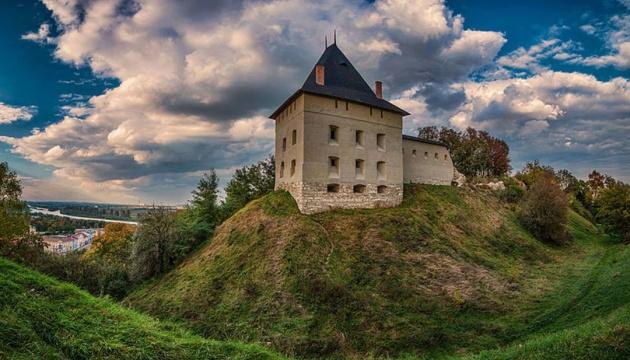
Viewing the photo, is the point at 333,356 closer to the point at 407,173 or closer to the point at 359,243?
the point at 359,243

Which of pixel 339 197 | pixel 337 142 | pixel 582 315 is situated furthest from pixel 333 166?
pixel 582 315

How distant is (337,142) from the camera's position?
1889 cm

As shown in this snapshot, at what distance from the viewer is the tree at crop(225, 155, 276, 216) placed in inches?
998

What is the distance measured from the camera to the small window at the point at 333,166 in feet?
61.1

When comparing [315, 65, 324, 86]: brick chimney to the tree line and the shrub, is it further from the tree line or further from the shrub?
the shrub

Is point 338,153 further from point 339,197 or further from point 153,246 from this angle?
point 153,246

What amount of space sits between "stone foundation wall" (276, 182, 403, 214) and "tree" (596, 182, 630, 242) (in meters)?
16.3

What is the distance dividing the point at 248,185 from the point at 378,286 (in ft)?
52.0

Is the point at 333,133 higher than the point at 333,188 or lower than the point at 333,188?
higher

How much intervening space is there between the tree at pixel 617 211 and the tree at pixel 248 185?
2529 cm

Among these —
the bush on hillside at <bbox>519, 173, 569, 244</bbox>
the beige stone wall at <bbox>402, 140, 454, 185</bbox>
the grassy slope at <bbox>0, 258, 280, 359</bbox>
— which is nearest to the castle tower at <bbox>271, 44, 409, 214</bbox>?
the beige stone wall at <bbox>402, 140, 454, 185</bbox>

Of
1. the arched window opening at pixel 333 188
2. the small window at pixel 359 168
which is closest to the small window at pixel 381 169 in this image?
the small window at pixel 359 168

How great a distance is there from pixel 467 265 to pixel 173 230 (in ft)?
53.9

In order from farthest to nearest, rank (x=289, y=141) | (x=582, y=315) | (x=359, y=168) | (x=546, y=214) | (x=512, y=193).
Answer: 1. (x=512, y=193)
2. (x=546, y=214)
3. (x=359, y=168)
4. (x=289, y=141)
5. (x=582, y=315)
